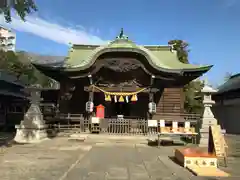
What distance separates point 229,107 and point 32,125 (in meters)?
23.1

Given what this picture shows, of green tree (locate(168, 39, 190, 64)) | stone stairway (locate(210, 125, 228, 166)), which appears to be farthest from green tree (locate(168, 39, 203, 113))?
stone stairway (locate(210, 125, 228, 166))

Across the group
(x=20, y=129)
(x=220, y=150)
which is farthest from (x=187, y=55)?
(x=220, y=150)

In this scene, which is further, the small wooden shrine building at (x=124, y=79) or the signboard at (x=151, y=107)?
the small wooden shrine building at (x=124, y=79)

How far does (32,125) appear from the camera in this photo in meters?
16.5

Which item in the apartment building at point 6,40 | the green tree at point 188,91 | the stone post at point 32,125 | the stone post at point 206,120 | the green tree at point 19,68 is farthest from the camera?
the green tree at point 19,68

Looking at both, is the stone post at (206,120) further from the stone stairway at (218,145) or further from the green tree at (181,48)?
the green tree at (181,48)

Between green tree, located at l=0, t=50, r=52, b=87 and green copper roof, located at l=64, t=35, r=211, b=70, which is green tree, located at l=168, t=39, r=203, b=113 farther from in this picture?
green tree, located at l=0, t=50, r=52, b=87

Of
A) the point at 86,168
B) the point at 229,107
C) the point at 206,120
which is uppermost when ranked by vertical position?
the point at 229,107

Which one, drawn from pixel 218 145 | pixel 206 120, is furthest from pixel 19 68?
pixel 218 145

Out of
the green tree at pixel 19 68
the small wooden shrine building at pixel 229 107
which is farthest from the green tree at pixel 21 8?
the green tree at pixel 19 68

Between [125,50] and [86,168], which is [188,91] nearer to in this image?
[125,50]

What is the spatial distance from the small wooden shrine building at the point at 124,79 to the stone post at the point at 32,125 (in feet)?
17.2

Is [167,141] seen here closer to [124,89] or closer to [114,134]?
[114,134]

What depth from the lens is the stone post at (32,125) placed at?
16188 mm
